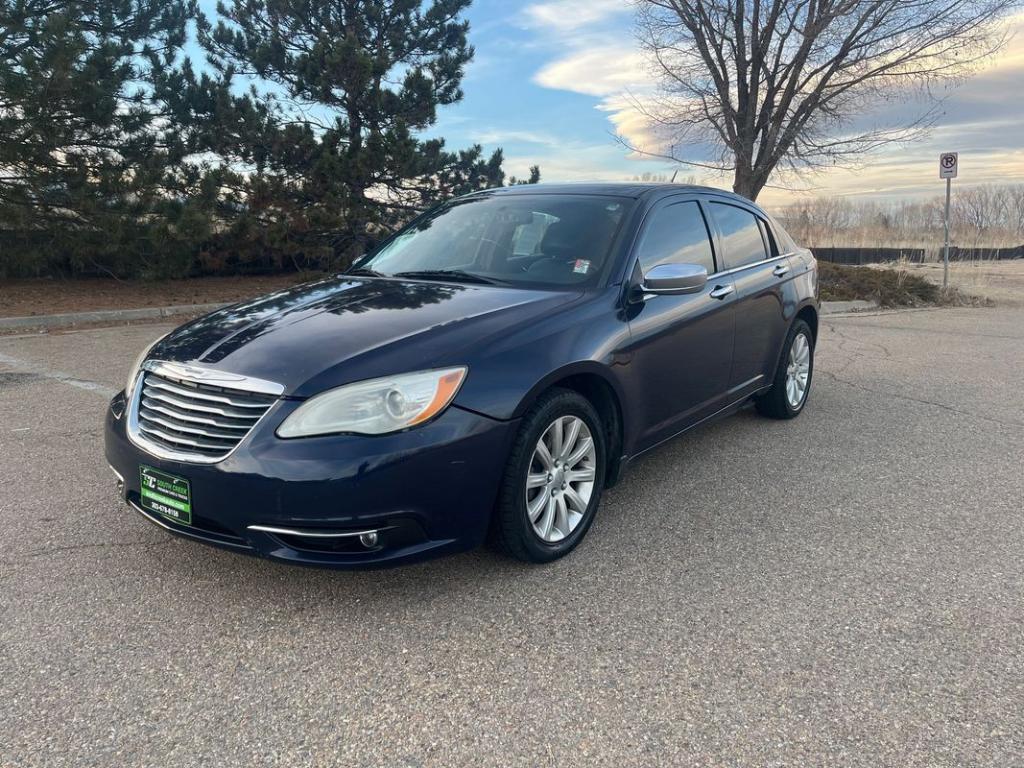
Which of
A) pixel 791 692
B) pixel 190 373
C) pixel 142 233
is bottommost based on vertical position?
pixel 791 692

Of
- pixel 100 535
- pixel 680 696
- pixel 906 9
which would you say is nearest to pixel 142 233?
pixel 100 535

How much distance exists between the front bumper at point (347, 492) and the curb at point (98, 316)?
8.33 meters

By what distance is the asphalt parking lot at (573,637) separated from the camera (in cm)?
223

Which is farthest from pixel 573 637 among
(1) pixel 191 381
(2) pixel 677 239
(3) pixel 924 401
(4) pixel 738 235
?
(3) pixel 924 401

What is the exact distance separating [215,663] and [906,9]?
16.9m

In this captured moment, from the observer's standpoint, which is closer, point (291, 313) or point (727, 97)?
point (291, 313)

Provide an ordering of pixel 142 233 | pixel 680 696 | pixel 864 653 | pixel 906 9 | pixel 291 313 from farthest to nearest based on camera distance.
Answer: pixel 906 9 → pixel 142 233 → pixel 291 313 → pixel 864 653 → pixel 680 696

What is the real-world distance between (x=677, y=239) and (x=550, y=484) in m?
1.76

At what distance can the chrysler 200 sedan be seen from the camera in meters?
2.71

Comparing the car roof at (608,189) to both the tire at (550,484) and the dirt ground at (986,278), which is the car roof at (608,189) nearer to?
the tire at (550,484)

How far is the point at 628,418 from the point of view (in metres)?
3.68

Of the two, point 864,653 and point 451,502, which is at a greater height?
point 451,502

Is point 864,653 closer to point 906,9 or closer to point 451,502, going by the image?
point 451,502

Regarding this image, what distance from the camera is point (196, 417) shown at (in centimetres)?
289
